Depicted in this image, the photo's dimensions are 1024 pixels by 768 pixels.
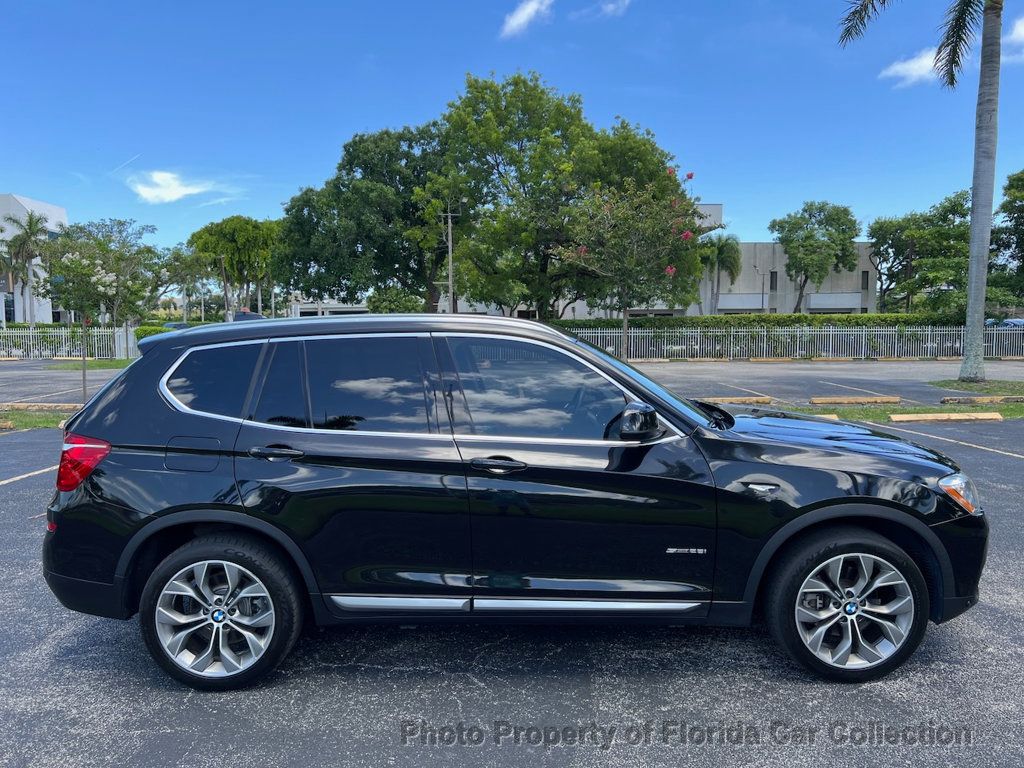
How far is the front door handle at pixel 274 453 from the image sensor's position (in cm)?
314

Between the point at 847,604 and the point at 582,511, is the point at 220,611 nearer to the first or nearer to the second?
the point at 582,511

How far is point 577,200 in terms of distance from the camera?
28922 mm

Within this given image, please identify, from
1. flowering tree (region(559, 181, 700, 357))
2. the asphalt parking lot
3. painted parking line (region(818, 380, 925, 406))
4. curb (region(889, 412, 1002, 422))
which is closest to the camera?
the asphalt parking lot

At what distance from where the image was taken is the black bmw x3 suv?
3090 mm

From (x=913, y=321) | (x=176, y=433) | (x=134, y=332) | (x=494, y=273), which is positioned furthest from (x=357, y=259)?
(x=176, y=433)

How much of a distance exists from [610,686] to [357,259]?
35.4 m

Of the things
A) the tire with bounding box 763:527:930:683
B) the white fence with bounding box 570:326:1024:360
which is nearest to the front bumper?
the tire with bounding box 763:527:930:683

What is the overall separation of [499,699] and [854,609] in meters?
1.74

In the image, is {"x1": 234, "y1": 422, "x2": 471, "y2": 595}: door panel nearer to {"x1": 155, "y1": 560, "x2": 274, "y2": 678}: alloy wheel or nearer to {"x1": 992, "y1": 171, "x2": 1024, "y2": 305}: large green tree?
{"x1": 155, "y1": 560, "x2": 274, "y2": 678}: alloy wheel

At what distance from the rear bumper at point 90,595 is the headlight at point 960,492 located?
4033 millimetres

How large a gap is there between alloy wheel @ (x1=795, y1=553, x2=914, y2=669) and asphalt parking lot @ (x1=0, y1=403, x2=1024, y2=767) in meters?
0.17

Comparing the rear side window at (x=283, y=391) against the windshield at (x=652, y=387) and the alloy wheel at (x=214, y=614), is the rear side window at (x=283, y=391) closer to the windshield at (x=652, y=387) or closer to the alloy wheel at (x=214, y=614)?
the alloy wheel at (x=214, y=614)

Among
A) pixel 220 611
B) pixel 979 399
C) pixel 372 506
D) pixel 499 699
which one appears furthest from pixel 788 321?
pixel 220 611

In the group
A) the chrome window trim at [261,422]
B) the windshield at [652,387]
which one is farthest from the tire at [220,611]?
the windshield at [652,387]
